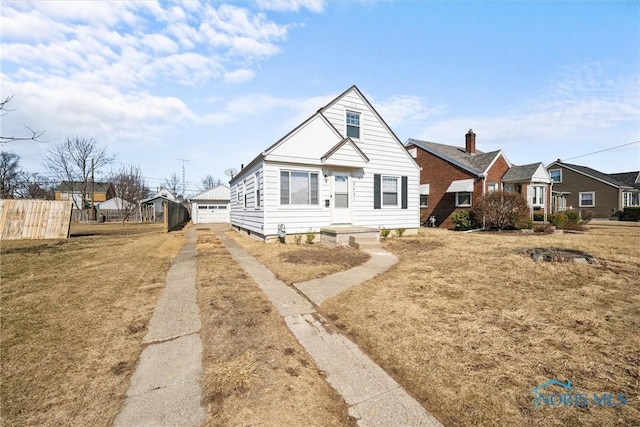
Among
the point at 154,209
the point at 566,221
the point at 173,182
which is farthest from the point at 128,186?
the point at 566,221

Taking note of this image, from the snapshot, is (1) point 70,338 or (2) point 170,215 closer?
(1) point 70,338

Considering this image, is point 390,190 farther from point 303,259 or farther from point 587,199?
point 587,199

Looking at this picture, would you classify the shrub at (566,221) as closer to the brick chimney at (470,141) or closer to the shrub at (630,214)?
the brick chimney at (470,141)

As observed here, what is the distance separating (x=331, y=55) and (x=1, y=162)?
4908 centimetres

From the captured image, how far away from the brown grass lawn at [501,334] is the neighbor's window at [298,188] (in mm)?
4826

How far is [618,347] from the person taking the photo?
9.95 feet

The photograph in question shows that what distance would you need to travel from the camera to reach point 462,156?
22.7m

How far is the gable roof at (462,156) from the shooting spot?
65.8ft

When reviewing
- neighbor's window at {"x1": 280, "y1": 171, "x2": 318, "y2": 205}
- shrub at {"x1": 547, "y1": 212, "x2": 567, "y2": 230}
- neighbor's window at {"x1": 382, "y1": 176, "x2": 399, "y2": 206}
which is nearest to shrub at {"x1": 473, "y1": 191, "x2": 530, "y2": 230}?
shrub at {"x1": 547, "y1": 212, "x2": 567, "y2": 230}

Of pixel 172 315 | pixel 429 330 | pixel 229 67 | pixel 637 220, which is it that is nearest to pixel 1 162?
pixel 229 67

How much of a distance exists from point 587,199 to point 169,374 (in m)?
42.3

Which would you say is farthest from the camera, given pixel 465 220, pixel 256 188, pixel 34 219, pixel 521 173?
pixel 521 173

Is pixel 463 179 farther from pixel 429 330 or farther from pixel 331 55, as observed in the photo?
pixel 429 330

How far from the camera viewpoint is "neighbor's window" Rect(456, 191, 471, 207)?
20203 mm
